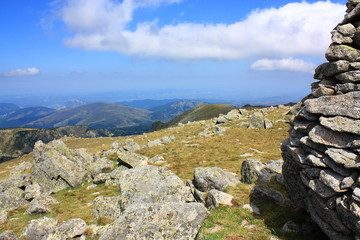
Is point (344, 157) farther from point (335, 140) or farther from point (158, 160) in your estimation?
point (158, 160)

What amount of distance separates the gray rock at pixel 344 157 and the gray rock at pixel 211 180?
1177 cm

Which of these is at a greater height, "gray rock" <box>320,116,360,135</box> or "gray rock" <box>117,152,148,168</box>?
"gray rock" <box>320,116,360,135</box>

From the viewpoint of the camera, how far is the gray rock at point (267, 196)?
18.9 meters

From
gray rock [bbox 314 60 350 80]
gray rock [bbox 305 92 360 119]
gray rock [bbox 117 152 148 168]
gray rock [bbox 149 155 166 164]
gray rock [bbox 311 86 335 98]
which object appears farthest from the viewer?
gray rock [bbox 149 155 166 164]

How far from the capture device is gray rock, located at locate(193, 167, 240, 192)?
23203 mm

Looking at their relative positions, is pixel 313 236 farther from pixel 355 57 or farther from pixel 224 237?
pixel 355 57

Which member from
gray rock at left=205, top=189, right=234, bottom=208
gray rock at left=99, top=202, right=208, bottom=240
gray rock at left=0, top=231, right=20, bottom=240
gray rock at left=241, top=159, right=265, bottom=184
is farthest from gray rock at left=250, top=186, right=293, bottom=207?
gray rock at left=0, top=231, right=20, bottom=240

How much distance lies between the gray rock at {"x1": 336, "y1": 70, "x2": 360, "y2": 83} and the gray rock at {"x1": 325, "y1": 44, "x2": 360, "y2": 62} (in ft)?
2.74

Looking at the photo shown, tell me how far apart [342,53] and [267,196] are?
11896 millimetres

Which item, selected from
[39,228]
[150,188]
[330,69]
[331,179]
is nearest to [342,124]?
[331,179]

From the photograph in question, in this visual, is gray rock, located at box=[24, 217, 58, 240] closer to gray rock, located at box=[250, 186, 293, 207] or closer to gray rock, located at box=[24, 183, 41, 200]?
gray rock, located at box=[24, 183, 41, 200]

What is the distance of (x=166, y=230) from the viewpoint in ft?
43.8

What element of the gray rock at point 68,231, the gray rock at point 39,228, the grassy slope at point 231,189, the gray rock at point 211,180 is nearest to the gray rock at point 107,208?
the grassy slope at point 231,189

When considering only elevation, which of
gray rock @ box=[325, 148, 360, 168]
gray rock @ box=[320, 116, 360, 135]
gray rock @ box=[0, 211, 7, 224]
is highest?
gray rock @ box=[320, 116, 360, 135]
